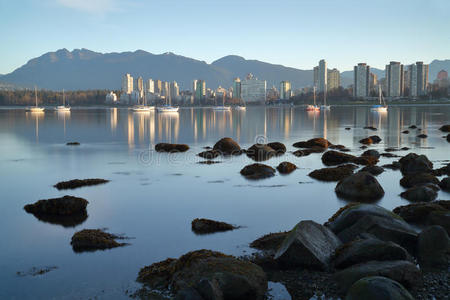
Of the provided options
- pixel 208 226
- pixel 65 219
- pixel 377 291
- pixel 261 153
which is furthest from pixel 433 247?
pixel 261 153

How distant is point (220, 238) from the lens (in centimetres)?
1625

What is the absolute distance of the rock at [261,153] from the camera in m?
38.8

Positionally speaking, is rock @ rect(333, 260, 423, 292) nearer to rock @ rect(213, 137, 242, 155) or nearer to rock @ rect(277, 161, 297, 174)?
rock @ rect(277, 161, 297, 174)

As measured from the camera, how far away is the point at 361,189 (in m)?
22.8

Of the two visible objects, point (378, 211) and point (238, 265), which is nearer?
point (238, 265)

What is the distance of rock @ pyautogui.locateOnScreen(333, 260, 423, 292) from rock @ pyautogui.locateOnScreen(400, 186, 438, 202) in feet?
36.7

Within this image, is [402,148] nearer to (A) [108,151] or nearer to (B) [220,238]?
(A) [108,151]

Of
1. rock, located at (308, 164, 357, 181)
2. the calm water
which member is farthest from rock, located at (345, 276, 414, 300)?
rock, located at (308, 164, 357, 181)

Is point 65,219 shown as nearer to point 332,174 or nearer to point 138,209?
point 138,209

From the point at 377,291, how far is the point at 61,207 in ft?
49.7

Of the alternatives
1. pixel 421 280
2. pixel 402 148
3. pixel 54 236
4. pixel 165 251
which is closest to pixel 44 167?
pixel 54 236

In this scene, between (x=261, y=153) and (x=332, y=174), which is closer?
(x=332, y=174)

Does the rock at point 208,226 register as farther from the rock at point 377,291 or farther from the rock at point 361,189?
the rock at point 361,189

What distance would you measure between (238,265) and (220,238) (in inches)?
185
